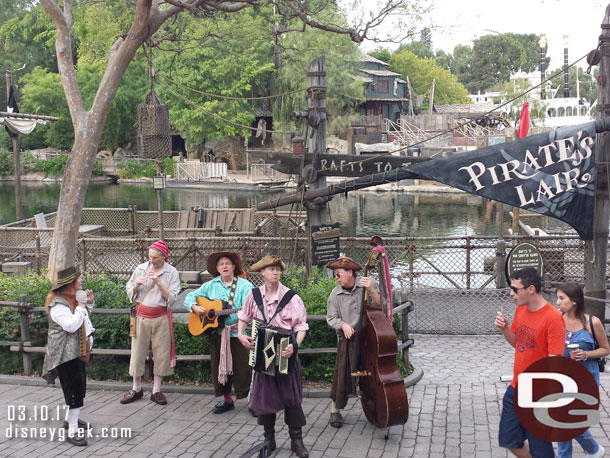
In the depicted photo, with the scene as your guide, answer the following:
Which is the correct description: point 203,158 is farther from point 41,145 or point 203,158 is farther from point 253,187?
point 41,145

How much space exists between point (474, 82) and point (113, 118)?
74743 mm

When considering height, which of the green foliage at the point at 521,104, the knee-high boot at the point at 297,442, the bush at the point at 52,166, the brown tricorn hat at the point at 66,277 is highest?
the green foliage at the point at 521,104

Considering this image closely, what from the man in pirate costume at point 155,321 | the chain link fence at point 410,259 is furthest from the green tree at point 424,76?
the man in pirate costume at point 155,321

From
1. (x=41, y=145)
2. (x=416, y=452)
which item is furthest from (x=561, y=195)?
(x=41, y=145)

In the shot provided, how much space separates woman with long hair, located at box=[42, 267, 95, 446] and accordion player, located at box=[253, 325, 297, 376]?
1.75 m

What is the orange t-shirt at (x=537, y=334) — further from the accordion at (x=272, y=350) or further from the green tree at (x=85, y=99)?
the green tree at (x=85, y=99)

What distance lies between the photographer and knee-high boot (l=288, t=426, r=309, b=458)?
6203mm

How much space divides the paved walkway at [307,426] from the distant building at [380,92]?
59535mm

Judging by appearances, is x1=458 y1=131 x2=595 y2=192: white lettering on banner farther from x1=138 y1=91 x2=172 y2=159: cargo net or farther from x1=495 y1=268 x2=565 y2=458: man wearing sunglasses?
x1=138 y1=91 x2=172 y2=159: cargo net

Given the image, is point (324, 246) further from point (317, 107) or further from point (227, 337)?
point (227, 337)

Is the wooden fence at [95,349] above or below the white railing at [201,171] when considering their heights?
below

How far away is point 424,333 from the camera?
439 inches

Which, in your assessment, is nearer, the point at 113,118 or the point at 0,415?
the point at 0,415

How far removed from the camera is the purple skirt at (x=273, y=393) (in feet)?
20.4
